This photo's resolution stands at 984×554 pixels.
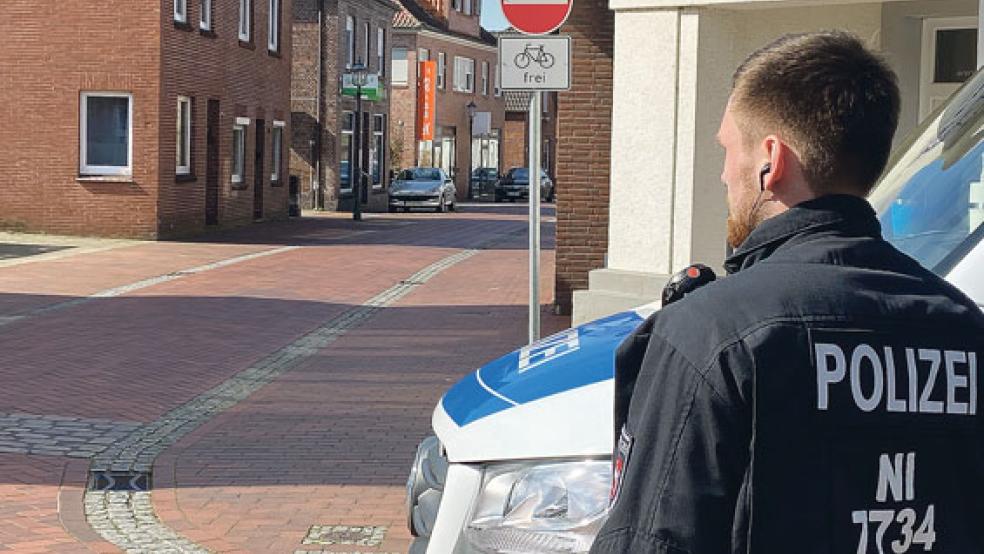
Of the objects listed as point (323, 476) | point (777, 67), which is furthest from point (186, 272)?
point (777, 67)

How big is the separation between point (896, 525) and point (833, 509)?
0.11 meters

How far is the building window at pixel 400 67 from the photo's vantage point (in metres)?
59.9

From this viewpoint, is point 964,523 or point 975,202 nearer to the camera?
point 964,523

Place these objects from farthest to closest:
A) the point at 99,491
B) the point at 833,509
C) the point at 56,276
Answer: the point at 56,276 → the point at 99,491 → the point at 833,509

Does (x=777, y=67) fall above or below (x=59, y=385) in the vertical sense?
above

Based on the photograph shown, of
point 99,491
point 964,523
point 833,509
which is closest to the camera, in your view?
point 833,509

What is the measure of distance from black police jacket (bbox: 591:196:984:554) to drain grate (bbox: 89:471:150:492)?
20.6 ft

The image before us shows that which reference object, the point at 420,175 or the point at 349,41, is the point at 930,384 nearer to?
the point at 349,41

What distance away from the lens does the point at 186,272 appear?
21469mm

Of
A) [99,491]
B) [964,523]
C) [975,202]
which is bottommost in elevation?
[99,491]

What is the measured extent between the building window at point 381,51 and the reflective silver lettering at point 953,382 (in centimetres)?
4775

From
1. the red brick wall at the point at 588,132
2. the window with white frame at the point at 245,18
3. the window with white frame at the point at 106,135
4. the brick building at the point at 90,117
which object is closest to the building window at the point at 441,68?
the window with white frame at the point at 245,18

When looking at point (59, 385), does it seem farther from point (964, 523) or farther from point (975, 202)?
point (964, 523)

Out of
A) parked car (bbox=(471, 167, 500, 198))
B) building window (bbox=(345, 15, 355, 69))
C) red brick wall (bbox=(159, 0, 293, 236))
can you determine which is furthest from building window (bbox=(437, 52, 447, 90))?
red brick wall (bbox=(159, 0, 293, 236))
